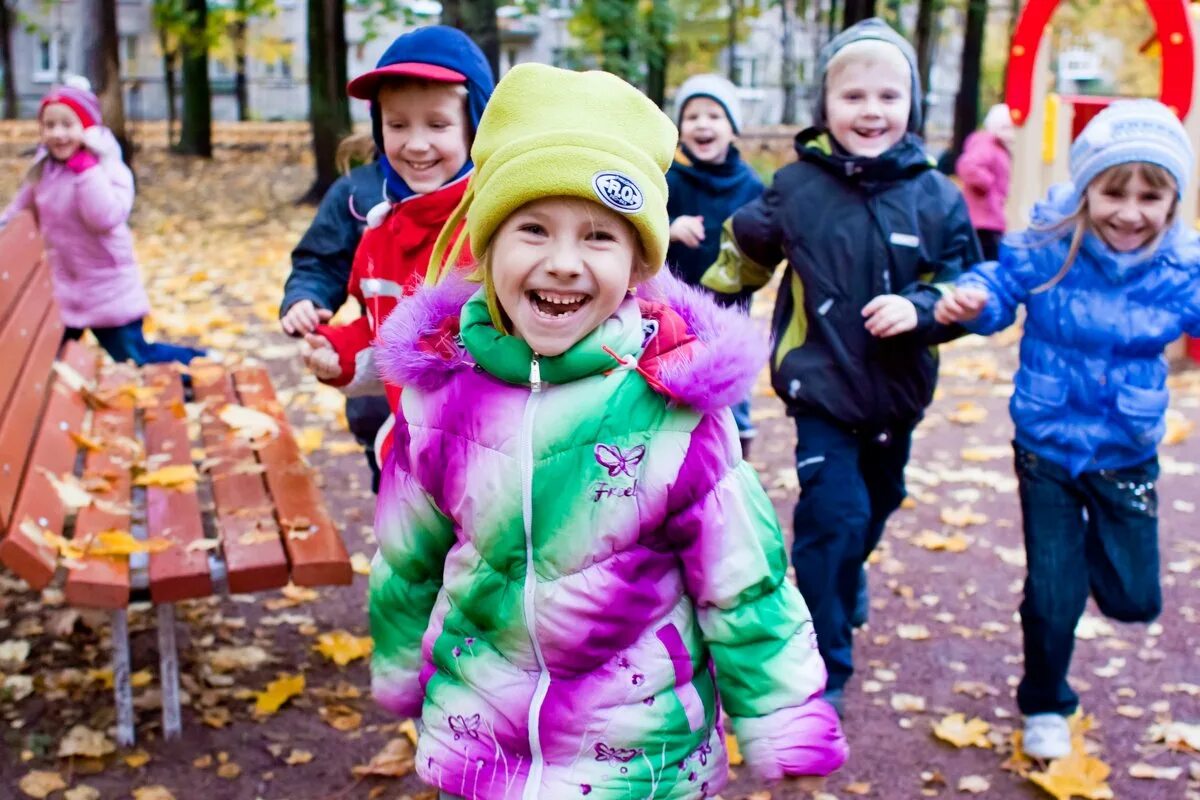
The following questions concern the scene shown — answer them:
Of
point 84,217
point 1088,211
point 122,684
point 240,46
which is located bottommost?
point 122,684

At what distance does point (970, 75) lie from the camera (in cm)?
2255

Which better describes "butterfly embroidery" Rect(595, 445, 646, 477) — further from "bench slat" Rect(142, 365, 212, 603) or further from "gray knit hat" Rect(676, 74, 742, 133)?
"gray knit hat" Rect(676, 74, 742, 133)

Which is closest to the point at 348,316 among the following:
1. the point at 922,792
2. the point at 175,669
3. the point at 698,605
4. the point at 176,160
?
the point at 175,669

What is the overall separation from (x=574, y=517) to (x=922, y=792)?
197 cm

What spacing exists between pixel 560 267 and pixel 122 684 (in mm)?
2335

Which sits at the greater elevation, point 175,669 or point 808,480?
point 808,480

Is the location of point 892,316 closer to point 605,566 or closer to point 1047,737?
point 1047,737

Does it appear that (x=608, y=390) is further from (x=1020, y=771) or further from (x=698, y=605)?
(x=1020, y=771)

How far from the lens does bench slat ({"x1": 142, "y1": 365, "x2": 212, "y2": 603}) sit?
11.3 ft

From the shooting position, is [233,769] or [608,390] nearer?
[608,390]

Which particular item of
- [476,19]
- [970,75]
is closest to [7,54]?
[970,75]

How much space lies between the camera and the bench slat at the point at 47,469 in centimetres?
323

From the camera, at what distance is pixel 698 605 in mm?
2299

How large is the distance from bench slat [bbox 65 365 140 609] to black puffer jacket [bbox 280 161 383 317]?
829 millimetres
